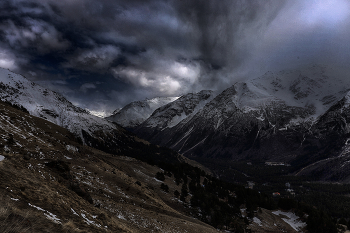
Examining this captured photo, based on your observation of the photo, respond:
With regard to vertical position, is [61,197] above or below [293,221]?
below

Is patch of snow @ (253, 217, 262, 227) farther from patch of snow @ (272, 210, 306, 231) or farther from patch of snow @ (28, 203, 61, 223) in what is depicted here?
patch of snow @ (28, 203, 61, 223)

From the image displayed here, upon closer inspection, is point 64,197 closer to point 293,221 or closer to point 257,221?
point 257,221

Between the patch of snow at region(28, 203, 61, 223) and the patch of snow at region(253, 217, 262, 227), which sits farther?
the patch of snow at region(253, 217, 262, 227)

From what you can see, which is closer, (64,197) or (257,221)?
(64,197)

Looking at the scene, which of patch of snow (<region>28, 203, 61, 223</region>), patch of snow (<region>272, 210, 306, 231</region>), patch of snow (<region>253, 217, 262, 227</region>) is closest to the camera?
patch of snow (<region>28, 203, 61, 223</region>)

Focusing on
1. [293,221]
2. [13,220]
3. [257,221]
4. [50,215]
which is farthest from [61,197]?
[293,221]

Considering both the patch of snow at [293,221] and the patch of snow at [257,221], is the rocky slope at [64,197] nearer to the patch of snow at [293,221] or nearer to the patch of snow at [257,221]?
the patch of snow at [257,221]

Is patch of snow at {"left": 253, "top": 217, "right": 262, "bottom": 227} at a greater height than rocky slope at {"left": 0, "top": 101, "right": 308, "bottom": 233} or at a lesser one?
greater

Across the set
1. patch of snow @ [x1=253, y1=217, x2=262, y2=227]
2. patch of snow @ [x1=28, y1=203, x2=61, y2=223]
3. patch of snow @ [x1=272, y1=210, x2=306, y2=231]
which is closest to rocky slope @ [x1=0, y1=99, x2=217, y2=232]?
patch of snow @ [x1=28, y1=203, x2=61, y2=223]

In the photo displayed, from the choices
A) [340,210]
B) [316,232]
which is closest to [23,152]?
[316,232]

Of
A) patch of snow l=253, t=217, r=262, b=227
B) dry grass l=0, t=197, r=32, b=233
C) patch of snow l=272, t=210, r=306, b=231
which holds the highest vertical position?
patch of snow l=272, t=210, r=306, b=231

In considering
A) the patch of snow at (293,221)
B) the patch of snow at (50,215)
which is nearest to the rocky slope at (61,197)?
the patch of snow at (50,215)

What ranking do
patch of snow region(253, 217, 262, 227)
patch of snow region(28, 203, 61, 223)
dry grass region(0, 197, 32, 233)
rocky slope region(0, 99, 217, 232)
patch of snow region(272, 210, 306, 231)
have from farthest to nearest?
patch of snow region(272, 210, 306, 231) < patch of snow region(253, 217, 262, 227) < patch of snow region(28, 203, 61, 223) < rocky slope region(0, 99, 217, 232) < dry grass region(0, 197, 32, 233)

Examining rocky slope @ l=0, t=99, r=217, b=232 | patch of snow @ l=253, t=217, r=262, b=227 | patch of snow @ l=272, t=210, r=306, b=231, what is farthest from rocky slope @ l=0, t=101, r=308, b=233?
patch of snow @ l=272, t=210, r=306, b=231
